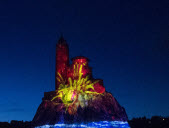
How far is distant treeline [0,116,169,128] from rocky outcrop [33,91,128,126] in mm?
5231

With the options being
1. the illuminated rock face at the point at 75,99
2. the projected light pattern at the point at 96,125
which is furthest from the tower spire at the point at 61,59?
the projected light pattern at the point at 96,125

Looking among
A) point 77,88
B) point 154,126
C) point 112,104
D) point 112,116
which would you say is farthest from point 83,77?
point 154,126

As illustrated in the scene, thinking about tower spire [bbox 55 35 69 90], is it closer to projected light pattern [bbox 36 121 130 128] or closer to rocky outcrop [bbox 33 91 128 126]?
rocky outcrop [bbox 33 91 128 126]

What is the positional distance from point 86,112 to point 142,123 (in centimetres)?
1815

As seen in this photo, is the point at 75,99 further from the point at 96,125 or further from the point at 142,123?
the point at 142,123

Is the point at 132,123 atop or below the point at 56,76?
below

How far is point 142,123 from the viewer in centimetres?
5941

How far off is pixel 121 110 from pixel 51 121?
698 inches

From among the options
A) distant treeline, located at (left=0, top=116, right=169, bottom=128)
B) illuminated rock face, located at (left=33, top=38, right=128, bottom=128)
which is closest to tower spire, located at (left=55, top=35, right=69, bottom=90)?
illuminated rock face, located at (left=33, top=38, right=128, bottom=128)

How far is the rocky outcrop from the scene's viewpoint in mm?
48125

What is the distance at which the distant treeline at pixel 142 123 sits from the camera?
56719mm

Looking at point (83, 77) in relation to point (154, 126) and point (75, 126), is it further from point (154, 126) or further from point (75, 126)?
point (154, 126)

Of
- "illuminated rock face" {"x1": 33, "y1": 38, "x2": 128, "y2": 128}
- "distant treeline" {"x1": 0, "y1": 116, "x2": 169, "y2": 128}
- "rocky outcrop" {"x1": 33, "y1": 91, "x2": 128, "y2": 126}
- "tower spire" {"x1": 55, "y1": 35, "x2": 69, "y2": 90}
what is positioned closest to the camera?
"rocky outcrop" {"x1": 33, "y1": 91, "x2": 128, "y2": 126}

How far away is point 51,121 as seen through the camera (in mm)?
49406
